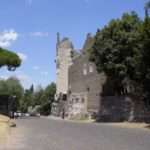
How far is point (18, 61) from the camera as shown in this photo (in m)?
56.8

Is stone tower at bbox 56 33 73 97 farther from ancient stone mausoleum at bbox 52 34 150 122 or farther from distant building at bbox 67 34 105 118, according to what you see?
distant building at bbox 67 34 105 118

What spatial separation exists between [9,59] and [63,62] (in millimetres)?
63205

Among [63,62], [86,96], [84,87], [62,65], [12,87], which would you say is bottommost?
[86,96]

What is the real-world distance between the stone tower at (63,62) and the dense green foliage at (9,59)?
59.4 meters

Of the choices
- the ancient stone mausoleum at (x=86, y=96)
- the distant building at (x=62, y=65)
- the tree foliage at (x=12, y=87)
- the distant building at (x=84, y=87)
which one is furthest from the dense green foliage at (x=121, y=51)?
the tree foliage at (x=12, y=87)

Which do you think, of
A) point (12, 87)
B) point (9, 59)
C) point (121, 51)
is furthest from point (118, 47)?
point (12, 87)

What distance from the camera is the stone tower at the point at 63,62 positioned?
385ft

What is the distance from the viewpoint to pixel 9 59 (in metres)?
56.3

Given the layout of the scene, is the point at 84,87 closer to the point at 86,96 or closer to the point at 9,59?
the point at 86,96

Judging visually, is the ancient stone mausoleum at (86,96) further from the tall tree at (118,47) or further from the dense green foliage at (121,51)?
the tall tree at (118,47)

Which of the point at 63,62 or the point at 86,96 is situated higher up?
the point at 63,62

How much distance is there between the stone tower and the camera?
117500 mm

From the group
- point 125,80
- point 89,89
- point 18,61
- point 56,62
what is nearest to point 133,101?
point 125,80

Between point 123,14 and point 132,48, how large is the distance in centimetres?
659
